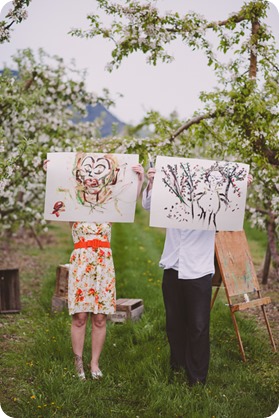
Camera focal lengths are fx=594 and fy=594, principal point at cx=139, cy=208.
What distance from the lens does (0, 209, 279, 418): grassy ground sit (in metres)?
4.39

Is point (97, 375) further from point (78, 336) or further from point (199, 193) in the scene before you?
point (199, 193)

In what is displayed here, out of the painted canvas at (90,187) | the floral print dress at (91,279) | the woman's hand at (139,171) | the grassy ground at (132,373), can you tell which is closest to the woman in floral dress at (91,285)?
the floral print dress at (91,279)

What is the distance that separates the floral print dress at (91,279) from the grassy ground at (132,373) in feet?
1.85

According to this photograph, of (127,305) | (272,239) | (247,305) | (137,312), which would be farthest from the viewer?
(272,239)

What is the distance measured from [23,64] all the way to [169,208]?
6.29 m

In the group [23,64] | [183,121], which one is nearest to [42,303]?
[183,121]

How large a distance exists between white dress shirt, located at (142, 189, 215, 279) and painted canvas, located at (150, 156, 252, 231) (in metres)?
0.11

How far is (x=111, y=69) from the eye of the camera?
254 inches

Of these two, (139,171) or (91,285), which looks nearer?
(91,285)

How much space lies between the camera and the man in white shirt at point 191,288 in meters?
4.79

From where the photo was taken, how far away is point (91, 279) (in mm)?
4898

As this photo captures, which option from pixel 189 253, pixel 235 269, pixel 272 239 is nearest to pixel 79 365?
pixel 189 253

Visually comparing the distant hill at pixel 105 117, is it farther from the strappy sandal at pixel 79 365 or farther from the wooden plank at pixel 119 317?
the strappy sandal at pixel 79 365

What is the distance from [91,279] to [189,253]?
84 centimetres
